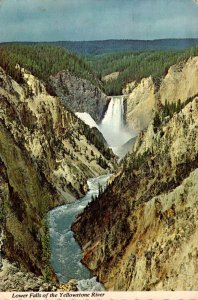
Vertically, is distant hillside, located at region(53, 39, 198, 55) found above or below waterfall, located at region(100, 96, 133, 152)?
above

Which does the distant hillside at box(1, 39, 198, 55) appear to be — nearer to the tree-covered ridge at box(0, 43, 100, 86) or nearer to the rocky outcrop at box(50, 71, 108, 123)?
the tree-covered ridge at box(0, 43, 100, 86)

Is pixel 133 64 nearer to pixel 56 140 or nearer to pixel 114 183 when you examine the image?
pixel 56 140

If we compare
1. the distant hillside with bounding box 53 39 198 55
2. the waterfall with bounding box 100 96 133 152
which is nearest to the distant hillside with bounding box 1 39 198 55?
the distant hillside with bounding box 53 39 198 55

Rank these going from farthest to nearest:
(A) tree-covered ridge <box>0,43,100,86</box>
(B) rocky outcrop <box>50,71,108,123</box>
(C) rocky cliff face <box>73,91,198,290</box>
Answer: (B) rocky outcrop <box>50,71,108,123</box>
(A) tree-covered ridge <box>0,43,100,86</box>
(C) rocky cliff face <box>73,91,198,290</box>

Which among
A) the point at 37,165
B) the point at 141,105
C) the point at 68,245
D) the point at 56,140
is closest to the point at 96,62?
the point at 141,105

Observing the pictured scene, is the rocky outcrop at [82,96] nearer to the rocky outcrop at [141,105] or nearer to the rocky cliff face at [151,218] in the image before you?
the rocky outcrop at [141,105]

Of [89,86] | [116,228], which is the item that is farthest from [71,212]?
[89,86]

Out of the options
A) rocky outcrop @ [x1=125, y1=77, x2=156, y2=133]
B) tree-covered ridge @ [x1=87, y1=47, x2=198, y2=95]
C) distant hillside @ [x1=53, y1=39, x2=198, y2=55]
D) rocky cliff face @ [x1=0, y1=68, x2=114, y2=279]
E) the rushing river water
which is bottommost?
the rushing river water

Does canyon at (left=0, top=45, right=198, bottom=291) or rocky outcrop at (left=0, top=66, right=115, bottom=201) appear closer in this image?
canyon at (left=0, top=45, right=198, bottom=291)
